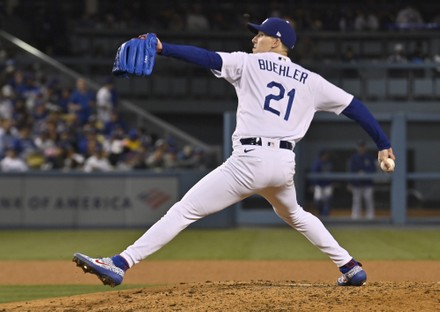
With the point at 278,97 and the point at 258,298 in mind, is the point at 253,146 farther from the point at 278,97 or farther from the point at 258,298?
the point at 258,298

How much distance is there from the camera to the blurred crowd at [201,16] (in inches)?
946

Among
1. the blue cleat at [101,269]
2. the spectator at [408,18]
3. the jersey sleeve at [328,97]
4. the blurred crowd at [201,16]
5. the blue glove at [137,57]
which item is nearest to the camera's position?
the blue glove at [137,57]

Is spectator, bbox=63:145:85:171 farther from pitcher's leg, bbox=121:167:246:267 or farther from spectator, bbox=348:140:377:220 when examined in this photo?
pitcher's leg, bbox=121:167:246:267

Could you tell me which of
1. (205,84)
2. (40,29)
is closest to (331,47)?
(205,84)

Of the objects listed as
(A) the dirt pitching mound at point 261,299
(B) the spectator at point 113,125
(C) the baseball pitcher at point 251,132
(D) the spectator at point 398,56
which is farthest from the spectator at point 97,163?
(C) the baseball pitcher at point 251,132

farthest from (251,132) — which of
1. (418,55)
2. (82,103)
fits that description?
(418,55)

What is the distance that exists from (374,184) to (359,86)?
16.3 ft

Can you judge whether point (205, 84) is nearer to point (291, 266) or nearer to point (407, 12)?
point (407, 12)

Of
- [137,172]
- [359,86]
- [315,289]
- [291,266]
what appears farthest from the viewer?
[359,86]

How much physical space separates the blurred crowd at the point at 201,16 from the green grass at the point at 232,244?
27.5 ft

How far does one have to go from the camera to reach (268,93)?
6645 millimetres

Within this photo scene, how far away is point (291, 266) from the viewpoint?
10992 mm

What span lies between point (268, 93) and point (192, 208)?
1.00 m

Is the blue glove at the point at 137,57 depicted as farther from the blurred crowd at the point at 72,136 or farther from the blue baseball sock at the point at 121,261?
the blurred crowd at the point at 72,136
